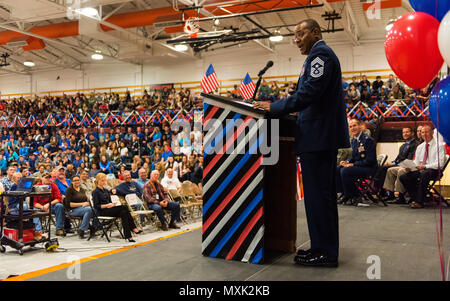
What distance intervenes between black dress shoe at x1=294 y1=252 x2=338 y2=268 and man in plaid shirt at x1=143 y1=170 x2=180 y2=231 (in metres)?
5.73

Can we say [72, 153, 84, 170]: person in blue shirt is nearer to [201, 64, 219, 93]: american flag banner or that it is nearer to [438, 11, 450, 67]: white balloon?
[201, 64, 219, 93]: american flag banner

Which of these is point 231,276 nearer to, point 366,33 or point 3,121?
point 366,33

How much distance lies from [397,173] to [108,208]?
533cm

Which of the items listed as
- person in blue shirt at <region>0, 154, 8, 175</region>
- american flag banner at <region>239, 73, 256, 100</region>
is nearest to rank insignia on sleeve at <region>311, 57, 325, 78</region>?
american flag banner at <region>239, 73, 256, 100</region>

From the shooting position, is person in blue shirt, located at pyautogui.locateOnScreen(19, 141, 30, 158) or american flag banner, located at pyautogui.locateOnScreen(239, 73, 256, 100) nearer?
american flag banner, located at pyautogui.locateOnScreen(239, 73, 256, 100)

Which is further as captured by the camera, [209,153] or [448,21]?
[209,153]

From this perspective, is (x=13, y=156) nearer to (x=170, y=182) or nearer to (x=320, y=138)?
(x=170, y=182)

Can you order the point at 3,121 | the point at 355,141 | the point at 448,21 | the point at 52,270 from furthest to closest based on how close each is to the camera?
the point at 3,121 < the point at 355,141 < the point at 52,270 < the point at 448,21

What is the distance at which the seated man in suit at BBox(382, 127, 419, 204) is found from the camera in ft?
22.3

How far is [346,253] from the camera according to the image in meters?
3.04

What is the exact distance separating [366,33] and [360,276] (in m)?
18.8

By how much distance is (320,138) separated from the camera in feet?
8.95
